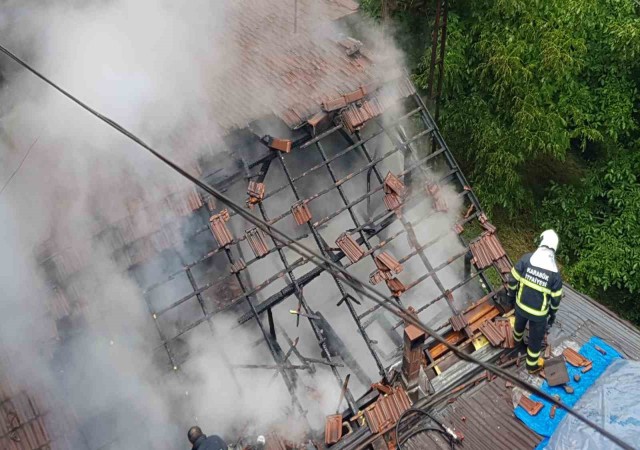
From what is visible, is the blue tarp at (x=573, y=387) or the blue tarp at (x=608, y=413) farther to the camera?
the blue tarp at (x=573, y=387)

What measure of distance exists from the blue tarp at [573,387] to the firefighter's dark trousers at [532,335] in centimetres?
33

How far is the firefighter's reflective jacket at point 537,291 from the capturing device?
20.5 ft

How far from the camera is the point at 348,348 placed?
8.77 meters

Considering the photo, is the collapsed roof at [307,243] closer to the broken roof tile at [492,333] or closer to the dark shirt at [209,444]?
the broken roof tile at [492,333]

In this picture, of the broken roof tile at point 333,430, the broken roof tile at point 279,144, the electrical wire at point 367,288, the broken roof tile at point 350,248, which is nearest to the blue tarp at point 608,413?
the electrical wire at point 367,288

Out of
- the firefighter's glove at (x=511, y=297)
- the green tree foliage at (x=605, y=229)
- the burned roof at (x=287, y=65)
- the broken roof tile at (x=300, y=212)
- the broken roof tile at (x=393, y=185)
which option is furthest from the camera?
the green tree foliage at (x=605, y=229)

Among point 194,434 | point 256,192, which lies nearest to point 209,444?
point 194,434

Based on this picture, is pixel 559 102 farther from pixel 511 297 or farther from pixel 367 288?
pixel 367 288

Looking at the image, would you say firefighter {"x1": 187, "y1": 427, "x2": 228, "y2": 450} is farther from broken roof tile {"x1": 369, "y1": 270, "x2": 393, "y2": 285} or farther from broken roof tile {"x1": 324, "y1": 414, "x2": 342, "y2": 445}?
broken roof tile {"x1": 369, "y1": 270, "x2": 393, "y2": 285}

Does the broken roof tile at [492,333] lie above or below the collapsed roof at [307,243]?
below

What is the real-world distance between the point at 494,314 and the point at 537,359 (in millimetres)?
977

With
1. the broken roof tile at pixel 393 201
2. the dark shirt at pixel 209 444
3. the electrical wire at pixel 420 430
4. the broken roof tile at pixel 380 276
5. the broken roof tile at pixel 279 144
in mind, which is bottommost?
the electrical wire at pixel 420 430

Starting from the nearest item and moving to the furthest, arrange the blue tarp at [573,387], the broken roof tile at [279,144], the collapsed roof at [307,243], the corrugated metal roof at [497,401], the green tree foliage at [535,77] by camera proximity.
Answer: the blue tarp at [573,387], the corrugated metal roof at [497,401], the collapsed roof at [307,243], the broken roof tile at [279,144], the green tree foliage at [535,77]

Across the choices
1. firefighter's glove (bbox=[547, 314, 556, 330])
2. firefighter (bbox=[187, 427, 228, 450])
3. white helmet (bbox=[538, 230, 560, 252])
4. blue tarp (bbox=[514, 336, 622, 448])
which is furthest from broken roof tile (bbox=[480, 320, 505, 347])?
firefighter (bbox=[187, 427, 228, 450])
